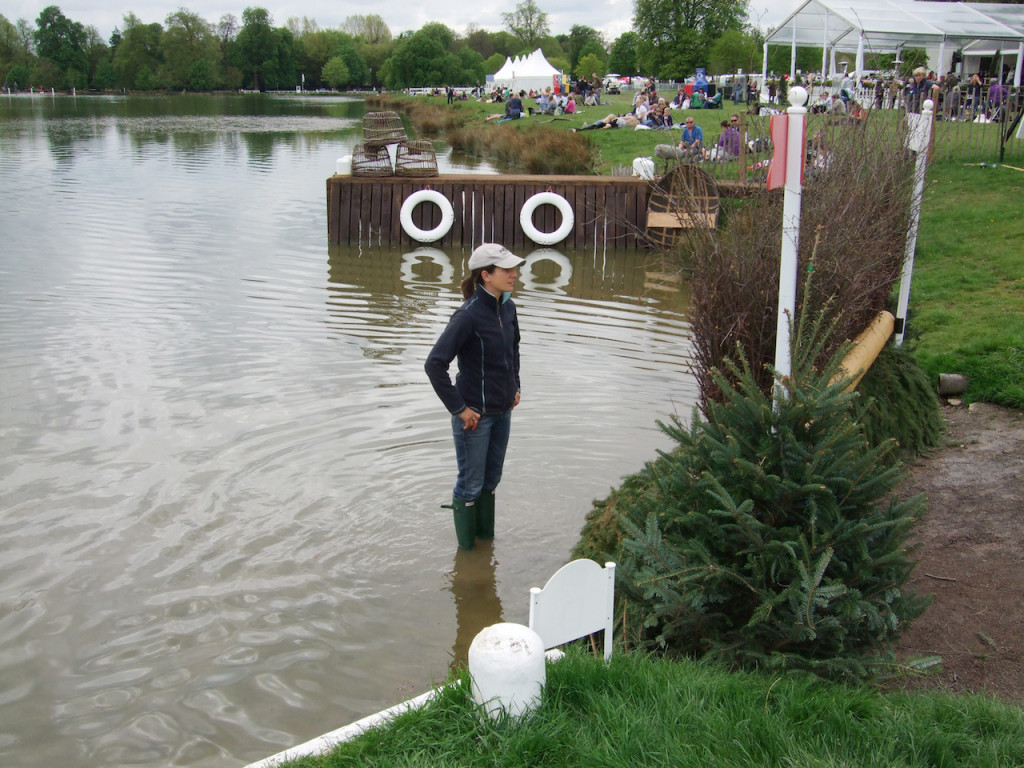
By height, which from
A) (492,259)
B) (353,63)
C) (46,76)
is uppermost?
(353,63)

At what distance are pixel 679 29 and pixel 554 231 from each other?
6000 cm

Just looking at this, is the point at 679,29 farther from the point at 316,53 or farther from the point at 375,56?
the point at 316,53

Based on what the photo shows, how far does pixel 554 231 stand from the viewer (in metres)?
18.1

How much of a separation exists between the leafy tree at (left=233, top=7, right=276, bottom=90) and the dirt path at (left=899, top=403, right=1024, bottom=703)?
174 m

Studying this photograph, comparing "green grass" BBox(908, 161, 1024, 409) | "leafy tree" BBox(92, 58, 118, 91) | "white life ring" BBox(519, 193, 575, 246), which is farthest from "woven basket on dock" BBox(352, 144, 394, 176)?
"leafy tree" BBox(92, 58, 118, 91)

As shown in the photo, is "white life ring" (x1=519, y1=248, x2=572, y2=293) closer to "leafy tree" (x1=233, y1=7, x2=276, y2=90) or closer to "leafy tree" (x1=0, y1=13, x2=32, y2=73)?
"leafy tree" (x1=233, y1=7, x2=276, y2=90)

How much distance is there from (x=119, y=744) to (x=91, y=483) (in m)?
3.03

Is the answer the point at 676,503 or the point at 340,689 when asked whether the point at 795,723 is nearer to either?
the point at 676,503

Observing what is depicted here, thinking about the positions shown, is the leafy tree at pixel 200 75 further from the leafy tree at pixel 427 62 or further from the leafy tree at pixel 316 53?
the leafy tree at pixel 427 62

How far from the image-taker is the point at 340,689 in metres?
4.58

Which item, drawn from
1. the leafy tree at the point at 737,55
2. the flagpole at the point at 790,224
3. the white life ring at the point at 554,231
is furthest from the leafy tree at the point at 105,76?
the flagpole at the point at 790,224

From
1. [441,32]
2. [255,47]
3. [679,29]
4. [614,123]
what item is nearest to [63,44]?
[255,47]

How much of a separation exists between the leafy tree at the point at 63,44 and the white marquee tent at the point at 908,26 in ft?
510

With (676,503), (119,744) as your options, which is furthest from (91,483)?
(676,503)
